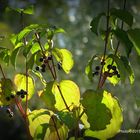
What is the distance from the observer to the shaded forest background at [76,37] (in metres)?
6.13

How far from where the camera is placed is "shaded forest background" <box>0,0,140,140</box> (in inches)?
241

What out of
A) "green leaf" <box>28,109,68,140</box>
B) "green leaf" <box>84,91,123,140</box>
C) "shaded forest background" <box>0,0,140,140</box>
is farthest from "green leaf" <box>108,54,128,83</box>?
"shaded forest background" <box>0,0,140,140</box>

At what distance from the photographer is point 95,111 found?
39.9 inches

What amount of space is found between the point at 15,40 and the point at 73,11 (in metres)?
6.63

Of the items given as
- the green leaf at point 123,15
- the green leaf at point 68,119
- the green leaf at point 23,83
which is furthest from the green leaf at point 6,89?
the green leaf at point 123,15

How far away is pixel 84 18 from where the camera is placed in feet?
24.0

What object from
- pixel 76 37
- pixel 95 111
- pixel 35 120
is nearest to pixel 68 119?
pixel 95 111

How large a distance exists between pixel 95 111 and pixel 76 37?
585 centimetres

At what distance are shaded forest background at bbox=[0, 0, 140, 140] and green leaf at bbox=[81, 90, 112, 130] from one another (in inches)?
178

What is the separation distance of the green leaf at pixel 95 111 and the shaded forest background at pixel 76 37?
4519mm

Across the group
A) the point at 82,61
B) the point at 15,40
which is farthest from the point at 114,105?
the point at 82,61

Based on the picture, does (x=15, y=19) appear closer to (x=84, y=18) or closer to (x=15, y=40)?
(x=84, y=18)

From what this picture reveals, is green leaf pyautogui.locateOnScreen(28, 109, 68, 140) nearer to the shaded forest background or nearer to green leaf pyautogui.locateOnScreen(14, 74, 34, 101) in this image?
green leaf pyautogui.locateOnScreen(14, 74, 34, 101)

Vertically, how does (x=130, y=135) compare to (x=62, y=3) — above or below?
below
